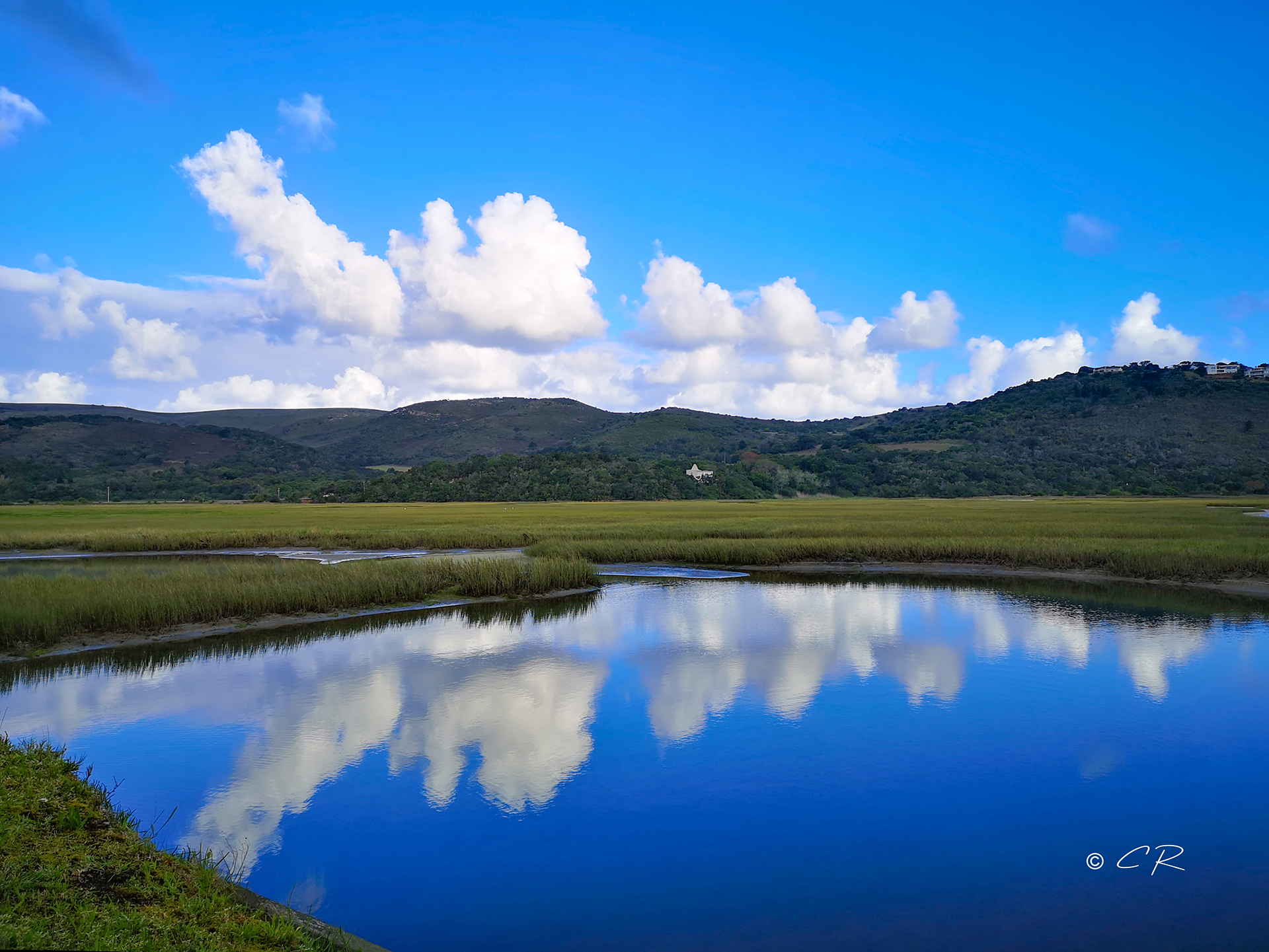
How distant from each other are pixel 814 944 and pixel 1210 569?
26.4 meters

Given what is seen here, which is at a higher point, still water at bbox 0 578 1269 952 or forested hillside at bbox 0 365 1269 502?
forested hillside at bbox 0 365 1269 502

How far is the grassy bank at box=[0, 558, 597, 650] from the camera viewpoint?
16.8m

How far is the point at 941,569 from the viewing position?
30453 millimetres

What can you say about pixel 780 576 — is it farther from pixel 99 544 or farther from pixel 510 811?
pixel 99 544

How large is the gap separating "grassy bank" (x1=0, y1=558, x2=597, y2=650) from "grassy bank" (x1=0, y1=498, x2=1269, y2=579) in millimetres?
5548

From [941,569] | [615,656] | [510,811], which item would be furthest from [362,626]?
[941,569]

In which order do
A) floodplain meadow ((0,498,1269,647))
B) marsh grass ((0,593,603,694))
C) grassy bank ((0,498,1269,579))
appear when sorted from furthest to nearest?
grassy bank ((0,498,1269,579)) → floodplain meadow ((0,498,1269,647)) → marsh grass ((0,593,603,694))

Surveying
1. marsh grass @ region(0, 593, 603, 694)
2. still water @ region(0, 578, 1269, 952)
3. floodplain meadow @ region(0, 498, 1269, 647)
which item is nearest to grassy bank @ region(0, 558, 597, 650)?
floodplain meadow @ region(0, 498, 1269, 647)

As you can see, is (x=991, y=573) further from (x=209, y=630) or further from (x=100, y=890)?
(x=100, y=890)

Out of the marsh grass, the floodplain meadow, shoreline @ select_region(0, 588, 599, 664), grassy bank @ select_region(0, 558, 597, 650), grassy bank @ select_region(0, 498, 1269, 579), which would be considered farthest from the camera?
grassy bank @ select_region(0, 498, 1269, 579)

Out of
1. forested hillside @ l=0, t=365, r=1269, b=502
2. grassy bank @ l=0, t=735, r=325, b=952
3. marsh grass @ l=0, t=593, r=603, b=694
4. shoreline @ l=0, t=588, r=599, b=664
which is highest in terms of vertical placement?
forested hillside @ l=0, t=365, r=1269, b=502

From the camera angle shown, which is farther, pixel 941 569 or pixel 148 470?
pixel 148 470

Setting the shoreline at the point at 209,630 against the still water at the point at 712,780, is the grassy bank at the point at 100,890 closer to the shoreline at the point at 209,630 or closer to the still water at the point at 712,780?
the still water at the point at 712,780
